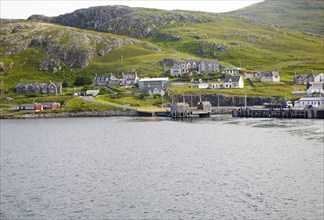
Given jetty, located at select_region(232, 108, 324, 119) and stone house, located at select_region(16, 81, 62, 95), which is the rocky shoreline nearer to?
jetty, located at select_region(232, 108, 324, 119)

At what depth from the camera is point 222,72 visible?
198250mm

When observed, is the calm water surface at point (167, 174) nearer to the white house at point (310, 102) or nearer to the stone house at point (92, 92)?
the white house at point (310, 102)

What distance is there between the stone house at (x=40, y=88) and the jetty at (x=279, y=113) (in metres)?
73.0

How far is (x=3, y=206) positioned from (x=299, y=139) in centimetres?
5397

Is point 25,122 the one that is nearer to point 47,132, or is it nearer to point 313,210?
point 47,132

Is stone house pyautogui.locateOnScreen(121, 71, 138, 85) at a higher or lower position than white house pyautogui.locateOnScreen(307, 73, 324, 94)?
higher

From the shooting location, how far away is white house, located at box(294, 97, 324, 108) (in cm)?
13938

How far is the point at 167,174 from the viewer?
64875mm

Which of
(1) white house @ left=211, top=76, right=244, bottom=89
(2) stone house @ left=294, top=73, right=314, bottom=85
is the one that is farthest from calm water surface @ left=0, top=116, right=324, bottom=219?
(2) stone house @ left=294, top=73, right=314, bottom=85

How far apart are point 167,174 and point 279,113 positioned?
78563 mm

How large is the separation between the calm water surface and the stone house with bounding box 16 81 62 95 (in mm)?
77001

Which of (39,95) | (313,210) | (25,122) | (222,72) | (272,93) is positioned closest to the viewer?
(313,210)

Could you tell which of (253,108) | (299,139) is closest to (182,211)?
(299,139)

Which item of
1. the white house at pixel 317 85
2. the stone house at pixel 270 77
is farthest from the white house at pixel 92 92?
the white house at pixel 317 85
